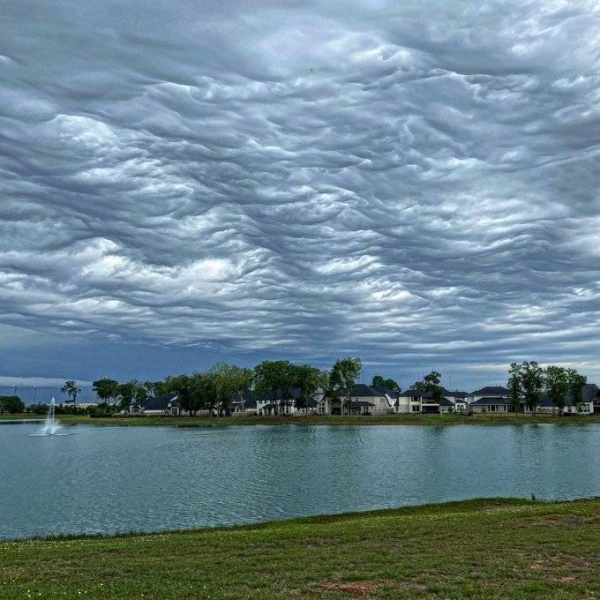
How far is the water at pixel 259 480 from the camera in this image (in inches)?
1502

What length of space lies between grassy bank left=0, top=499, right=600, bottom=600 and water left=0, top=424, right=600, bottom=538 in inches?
517

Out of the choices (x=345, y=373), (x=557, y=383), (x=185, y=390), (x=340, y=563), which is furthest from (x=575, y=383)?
(x=340, y=563)

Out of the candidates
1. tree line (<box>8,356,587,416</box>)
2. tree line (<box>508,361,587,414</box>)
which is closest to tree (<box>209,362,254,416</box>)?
tree line (<box>8,356,587,416</box>)

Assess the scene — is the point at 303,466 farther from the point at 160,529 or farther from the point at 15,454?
the point at 15,454

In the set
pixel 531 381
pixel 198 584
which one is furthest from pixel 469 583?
pixel 531 381

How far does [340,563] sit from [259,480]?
34.5 m

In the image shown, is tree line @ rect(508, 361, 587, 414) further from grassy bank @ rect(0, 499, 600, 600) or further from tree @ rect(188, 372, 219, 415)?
grassy bank @ rect(0, 499, 600, 600)

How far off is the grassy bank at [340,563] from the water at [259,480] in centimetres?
1313

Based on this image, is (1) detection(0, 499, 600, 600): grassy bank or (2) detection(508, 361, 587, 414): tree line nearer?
(1) detection(0, 499, 600, 600): grassy bank

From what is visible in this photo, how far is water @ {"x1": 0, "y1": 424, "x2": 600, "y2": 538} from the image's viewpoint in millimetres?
38156

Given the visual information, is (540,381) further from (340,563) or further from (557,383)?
(340,563)

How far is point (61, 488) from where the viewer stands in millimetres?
50969

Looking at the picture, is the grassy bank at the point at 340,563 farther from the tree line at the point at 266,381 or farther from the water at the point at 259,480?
the tree line at the point at 266,381

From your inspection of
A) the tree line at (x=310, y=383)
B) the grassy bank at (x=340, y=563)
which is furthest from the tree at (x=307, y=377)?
the grassy bank at (x=340, y=563)
